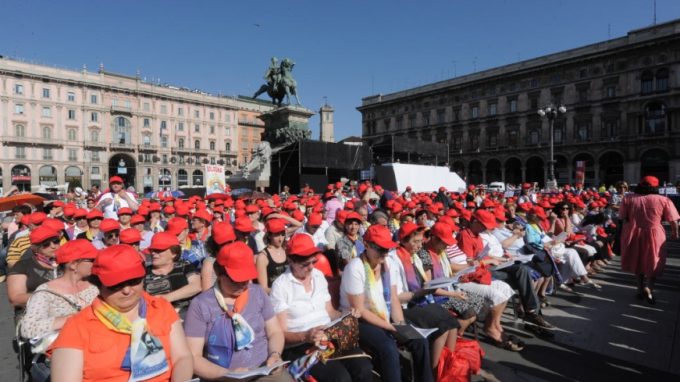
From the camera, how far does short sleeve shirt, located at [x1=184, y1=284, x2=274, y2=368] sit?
2.51 meters

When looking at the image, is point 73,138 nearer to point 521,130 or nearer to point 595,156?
point 521,130

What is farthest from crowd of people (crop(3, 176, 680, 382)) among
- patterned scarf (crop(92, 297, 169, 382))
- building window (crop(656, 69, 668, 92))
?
building window (crop(656, 69, 668, 92))

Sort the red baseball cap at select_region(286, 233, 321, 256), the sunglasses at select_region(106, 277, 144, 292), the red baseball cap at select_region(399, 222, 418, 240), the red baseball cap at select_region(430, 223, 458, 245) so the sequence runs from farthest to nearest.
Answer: the red baseball cap at select_region(430, 223, 458, 245), the red baseball cap at select_region(399, 222, 418, 240), the red baseball cap at select_region(286, 233, 321, 256), the sunglasses at select_region(106, 277, 144, 292)

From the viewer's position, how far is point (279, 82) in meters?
29.2

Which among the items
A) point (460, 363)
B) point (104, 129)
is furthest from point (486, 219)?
point (104, 129)

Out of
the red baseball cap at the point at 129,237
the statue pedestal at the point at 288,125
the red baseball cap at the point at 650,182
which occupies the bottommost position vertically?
the red baseball cap at the point at 129,237

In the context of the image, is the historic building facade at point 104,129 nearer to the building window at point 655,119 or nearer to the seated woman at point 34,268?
the seated woman at point 34,268

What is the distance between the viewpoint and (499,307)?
447cm

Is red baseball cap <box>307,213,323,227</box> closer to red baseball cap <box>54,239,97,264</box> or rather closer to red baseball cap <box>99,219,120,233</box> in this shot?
red baseball cap <box>99,219,120,233</box>

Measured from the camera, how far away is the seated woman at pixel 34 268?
3.36m

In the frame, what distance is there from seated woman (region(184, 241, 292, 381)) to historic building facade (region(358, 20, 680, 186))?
45.9 m

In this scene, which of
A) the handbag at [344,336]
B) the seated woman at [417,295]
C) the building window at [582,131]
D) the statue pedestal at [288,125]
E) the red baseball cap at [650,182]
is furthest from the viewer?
the building window at [582,131]

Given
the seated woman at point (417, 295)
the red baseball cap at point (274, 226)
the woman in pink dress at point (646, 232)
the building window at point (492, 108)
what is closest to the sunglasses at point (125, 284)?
the red baseball cap at point (274, 226)

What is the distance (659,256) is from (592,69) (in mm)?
49311
